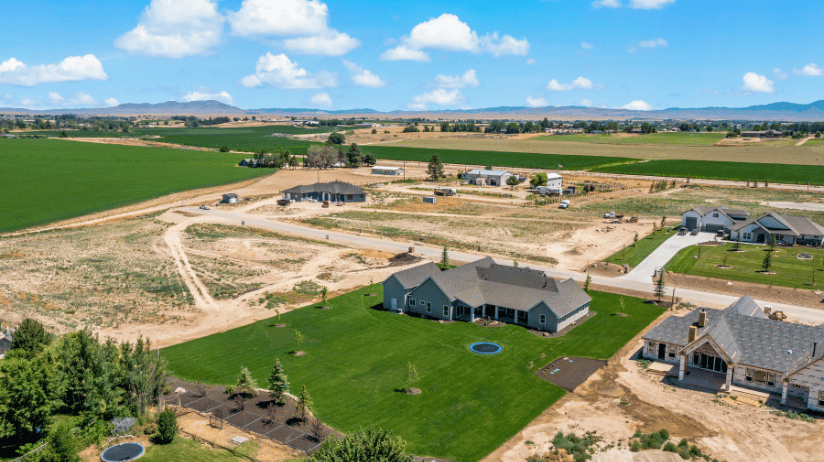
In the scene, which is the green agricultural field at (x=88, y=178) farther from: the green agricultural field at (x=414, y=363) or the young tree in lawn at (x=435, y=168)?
the green agricultural field at (x=414, y=363)

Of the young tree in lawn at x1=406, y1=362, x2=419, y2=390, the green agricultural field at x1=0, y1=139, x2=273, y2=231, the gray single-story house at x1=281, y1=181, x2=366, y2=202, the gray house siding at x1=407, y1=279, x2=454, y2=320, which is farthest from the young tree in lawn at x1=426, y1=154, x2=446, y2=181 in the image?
the young tree in lawn at x1=406, y1=362, x2=419, y2=390

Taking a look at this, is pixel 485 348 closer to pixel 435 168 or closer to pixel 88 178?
pixel 435 168

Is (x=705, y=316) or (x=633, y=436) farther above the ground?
(x=705, y=316)

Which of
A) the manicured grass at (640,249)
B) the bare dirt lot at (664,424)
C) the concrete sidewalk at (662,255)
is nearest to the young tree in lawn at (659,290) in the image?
the concrete sidewalk at (662,255)

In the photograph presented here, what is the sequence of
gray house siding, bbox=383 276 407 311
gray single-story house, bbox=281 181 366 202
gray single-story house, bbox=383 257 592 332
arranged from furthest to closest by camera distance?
gray single-story house, bbox=281 181 366 202, gray house siding, bbox=383 276 407 311, gray single-story house, bbox=383 257 592 332

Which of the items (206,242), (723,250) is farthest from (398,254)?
(723,250)

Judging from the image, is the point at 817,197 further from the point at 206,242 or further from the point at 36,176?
the point at 36,176

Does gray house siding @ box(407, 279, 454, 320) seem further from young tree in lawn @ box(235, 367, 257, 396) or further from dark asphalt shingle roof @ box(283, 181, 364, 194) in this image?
dark asphalt shingle roof @ box(283, 181, 364, 194)
